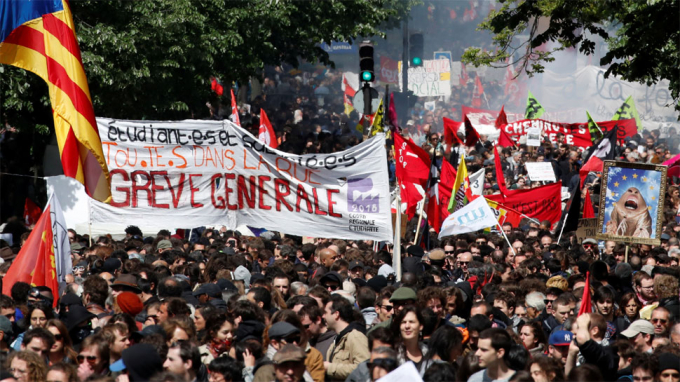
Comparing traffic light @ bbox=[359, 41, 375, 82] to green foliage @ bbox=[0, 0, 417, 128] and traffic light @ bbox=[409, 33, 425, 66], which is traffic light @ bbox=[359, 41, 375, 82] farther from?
traffic light @ bbox=[409, 33, 425, 66]

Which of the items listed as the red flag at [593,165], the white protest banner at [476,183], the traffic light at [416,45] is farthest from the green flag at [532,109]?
the traffic light at [416,45]

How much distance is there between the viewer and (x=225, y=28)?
86.8 ft

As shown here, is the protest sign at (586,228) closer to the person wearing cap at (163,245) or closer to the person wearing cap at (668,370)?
the person wearing cap at (163,245)

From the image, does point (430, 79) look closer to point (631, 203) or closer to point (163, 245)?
point (631, 203)

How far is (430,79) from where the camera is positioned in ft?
197

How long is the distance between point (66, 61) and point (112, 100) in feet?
46.0

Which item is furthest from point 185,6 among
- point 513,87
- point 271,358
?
point 513,87

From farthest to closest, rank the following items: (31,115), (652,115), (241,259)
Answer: (652,115) → (31,115) → (241,259)

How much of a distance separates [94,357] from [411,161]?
393 inches

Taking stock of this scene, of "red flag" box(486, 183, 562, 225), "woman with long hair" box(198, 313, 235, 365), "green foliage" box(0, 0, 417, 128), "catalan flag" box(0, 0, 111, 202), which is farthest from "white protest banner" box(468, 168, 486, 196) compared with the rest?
"woman with long hair" box(198, 313, 235, 365)

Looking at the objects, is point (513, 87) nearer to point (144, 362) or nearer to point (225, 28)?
point (225, 28)

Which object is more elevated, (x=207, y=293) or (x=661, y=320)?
(x=207, y=293)

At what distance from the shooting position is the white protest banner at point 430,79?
196 ft

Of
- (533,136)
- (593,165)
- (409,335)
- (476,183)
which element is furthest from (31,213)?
(533,136)
